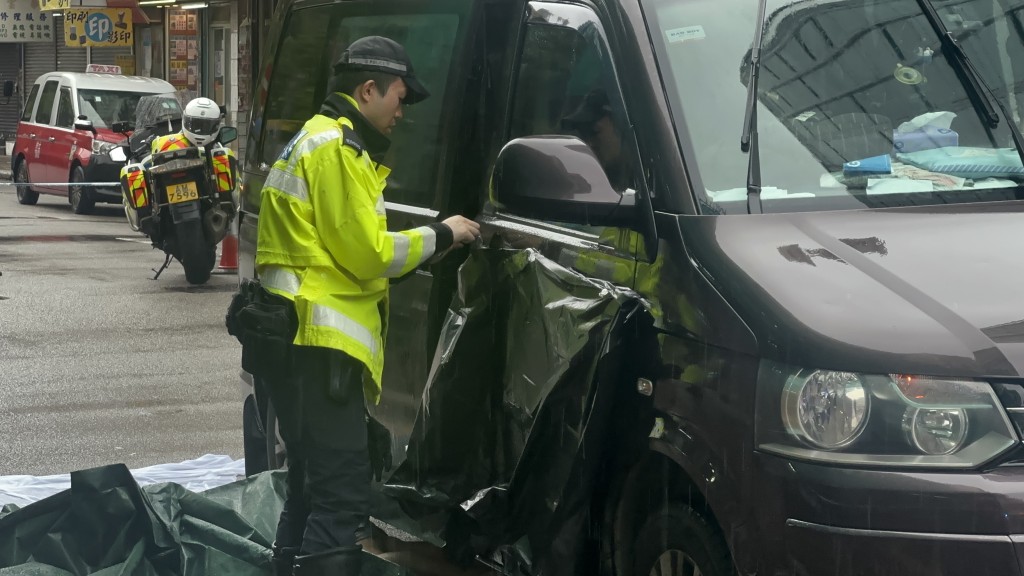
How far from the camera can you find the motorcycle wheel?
45.9ft

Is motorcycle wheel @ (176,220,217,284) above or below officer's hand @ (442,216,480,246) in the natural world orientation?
below

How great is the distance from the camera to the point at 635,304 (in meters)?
3.69

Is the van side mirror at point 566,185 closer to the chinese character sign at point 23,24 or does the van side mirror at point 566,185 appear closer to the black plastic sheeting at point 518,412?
the black plastic sheeting at point 518,412

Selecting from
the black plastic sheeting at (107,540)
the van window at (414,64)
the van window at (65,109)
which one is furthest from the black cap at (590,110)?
the van window at (65,109)

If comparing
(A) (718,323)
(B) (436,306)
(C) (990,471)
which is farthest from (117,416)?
(C) (990,471)

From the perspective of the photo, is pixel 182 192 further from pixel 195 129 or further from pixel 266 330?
pixel 266 330

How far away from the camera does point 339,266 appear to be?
4496mm

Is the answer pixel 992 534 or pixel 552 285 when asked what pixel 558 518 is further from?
pixel 992 534

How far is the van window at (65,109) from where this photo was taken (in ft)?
74.2

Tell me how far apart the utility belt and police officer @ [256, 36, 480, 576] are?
0.02 m

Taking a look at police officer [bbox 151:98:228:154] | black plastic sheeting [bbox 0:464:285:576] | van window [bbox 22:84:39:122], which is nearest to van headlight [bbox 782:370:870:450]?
black plastic sheeting [bbox 0:464:285:576]

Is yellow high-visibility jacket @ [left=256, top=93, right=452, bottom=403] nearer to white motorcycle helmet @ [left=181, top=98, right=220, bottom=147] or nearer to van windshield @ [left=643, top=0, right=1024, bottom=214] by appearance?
van windshield @ [left=643, top=0, right=1024, bottom=214]

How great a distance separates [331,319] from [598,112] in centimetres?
99

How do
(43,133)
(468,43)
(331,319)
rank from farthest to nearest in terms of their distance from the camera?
(43,133) < (468,43) < (331,319)
